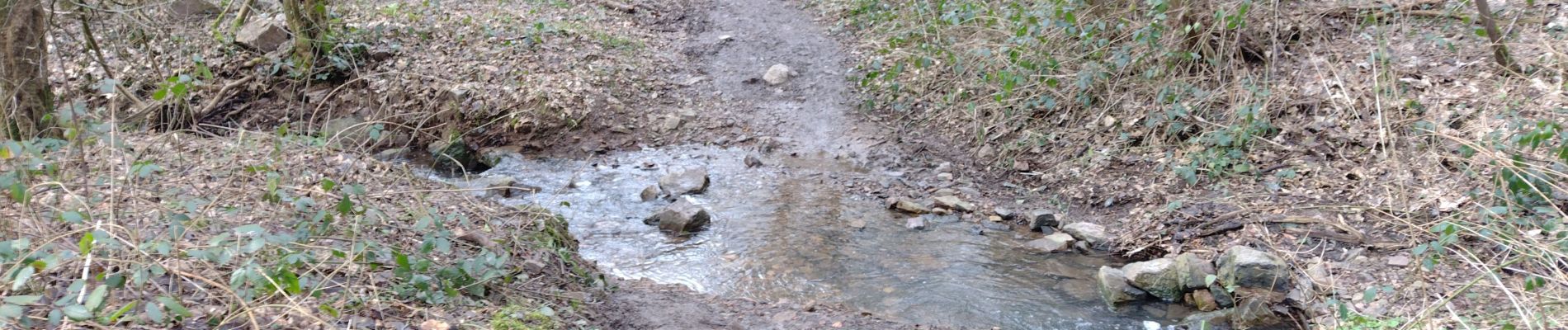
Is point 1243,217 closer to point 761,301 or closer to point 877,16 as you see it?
point 761,301

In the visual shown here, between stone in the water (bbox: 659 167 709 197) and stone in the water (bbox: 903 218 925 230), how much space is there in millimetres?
1593

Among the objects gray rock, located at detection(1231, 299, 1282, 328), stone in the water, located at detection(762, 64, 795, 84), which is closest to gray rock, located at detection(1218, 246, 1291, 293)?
gray rock, located at detection(1231, 299, 1282, 328)

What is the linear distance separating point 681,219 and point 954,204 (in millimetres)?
1930

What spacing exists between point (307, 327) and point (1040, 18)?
20.1 feet

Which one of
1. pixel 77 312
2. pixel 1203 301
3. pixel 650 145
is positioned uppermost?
pixel 77 312

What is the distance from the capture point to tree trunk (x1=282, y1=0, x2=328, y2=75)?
8406 mm

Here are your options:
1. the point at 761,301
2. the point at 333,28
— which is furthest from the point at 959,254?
the point at 333,28

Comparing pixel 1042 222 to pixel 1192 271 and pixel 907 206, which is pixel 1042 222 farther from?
pixel 1192 271

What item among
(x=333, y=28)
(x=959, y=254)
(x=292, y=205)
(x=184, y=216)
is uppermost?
(x=184, y=216)

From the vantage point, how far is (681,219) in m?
6.08

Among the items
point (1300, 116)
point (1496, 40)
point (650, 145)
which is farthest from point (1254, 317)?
point (650, 145)

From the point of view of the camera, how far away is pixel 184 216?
311 cm

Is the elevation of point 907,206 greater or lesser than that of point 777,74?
greater

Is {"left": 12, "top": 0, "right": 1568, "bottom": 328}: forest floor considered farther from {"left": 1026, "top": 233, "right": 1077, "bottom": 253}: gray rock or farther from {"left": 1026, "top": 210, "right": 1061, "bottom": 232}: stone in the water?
{"left": 1026, "top": 233, "right": 1077, "bottom": 253}: gray rock
